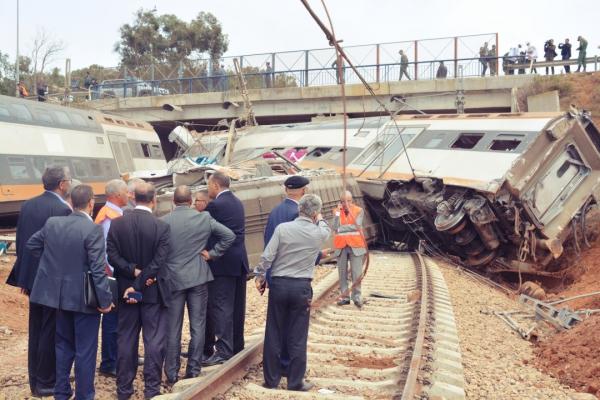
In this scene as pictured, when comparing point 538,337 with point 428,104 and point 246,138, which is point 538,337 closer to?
point 246,138

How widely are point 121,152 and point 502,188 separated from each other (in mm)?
13164

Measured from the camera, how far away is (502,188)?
14227 millimetres

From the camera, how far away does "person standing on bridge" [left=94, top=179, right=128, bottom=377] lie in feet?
19.5

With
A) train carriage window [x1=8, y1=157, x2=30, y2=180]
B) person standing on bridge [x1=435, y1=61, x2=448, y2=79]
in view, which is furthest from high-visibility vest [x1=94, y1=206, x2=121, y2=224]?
person standing on bridge [x1=435, y1=61, x2=448, y2=79]

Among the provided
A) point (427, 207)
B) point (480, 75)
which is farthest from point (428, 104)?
point (427, 207)

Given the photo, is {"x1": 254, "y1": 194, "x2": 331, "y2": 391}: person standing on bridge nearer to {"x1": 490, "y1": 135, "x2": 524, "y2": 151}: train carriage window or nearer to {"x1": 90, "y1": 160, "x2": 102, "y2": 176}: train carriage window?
{"x1": 490, "y1": 135, "x2": 524, "y2": 151}: train carriage window

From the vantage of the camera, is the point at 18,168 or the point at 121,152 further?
the point at 121,152

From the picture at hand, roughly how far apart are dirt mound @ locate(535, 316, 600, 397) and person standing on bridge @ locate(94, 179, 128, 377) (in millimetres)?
4403

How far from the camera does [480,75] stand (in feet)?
92.8

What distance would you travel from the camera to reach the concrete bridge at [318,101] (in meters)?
28.1

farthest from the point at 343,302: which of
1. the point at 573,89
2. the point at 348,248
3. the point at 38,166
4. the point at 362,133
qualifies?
the point at 573,89

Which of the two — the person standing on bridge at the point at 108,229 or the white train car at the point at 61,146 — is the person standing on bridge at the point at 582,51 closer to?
the white train car at the point at 61,146

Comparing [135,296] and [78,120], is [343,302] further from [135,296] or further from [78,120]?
[78,120]

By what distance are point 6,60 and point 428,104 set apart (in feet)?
101
